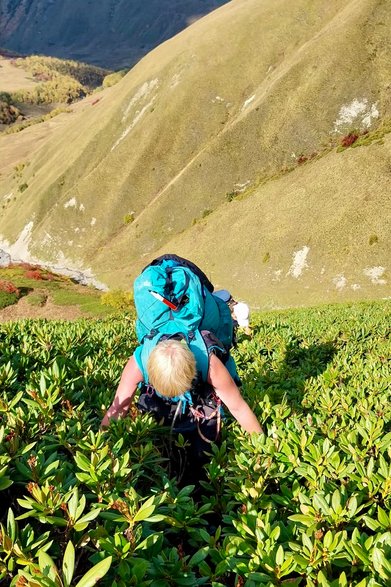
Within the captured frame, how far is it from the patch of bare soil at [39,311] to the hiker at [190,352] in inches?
1510

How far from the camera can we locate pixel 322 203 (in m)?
53.2

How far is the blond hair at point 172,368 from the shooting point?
4.46 metres

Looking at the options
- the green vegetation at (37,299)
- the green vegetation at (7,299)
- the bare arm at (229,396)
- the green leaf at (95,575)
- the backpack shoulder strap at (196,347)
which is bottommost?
the green vegetation at (37,299)

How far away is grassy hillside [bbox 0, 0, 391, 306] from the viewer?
50062 millimetres

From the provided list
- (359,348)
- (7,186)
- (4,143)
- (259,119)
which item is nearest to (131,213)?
(259,119)

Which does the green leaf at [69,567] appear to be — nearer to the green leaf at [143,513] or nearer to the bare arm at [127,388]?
the green leaf at [143,513]

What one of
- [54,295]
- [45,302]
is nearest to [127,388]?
[45,302]

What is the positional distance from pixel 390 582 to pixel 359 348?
385 inches

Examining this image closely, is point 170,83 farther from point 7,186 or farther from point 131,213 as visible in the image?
point 7,186

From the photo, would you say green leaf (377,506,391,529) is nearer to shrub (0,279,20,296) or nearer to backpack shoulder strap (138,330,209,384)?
backpack shoulder strap (138,330,209,384)

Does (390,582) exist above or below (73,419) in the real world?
below

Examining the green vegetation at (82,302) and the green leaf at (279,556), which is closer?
the green leaf at (279,556)

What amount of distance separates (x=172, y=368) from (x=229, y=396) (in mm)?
902

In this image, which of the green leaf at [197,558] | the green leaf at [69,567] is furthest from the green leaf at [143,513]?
the green leaf at [69,567]
